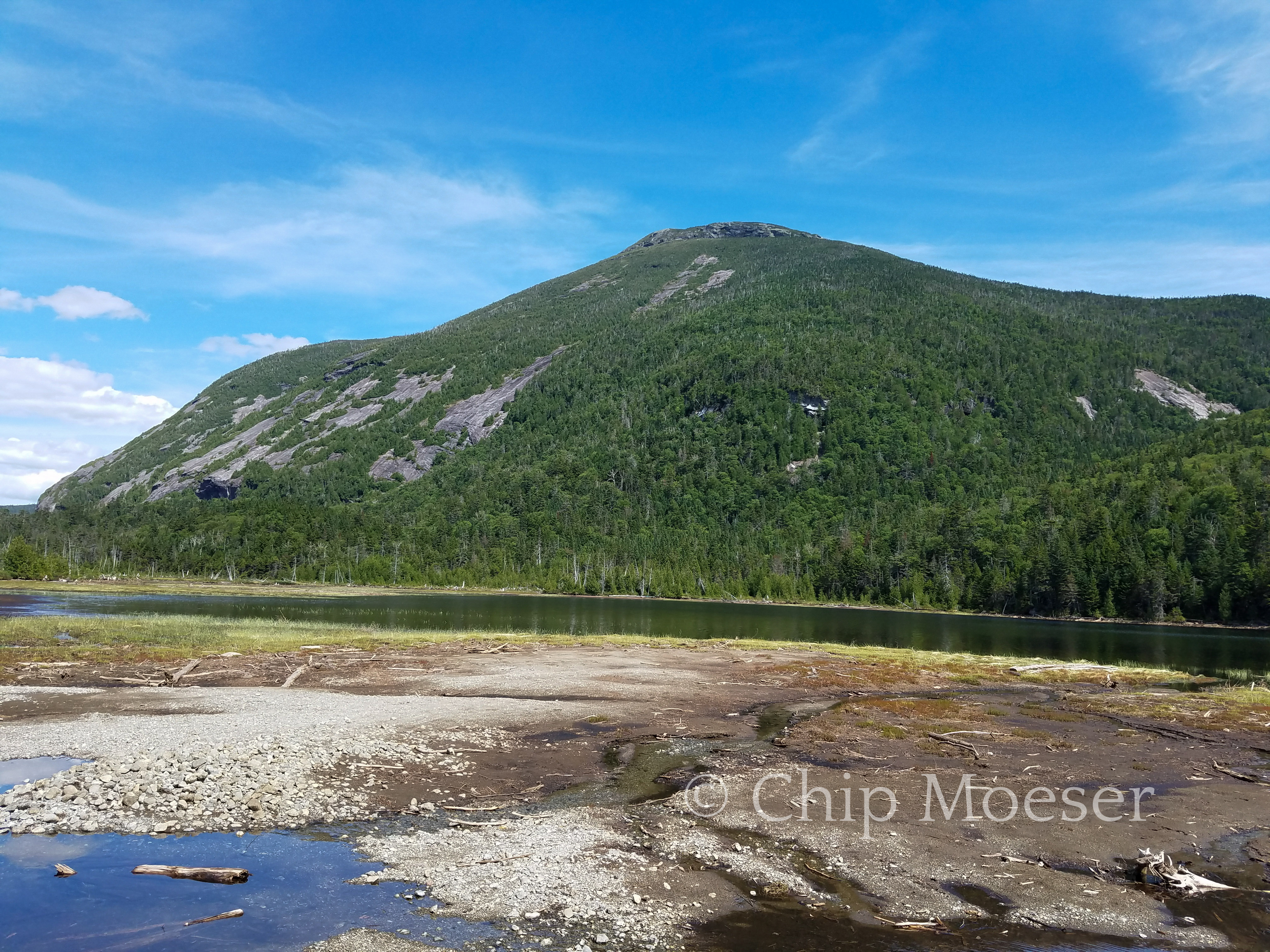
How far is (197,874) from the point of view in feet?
47.9

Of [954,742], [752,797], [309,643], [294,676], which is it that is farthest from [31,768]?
[309,643]

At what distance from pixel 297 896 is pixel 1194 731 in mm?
36498

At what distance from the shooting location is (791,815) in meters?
20.0

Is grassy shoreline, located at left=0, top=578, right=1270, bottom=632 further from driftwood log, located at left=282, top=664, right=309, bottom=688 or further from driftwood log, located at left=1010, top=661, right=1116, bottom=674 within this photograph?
driftwood log, located at left=282, top=664, right=309, bottom=688

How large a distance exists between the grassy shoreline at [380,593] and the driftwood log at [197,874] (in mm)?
127294

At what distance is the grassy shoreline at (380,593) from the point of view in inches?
5015

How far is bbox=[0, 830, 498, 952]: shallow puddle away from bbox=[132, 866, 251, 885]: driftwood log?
0.11 m

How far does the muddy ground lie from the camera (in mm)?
14258

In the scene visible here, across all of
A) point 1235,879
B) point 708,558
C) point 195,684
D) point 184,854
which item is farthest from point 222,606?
point 708,558

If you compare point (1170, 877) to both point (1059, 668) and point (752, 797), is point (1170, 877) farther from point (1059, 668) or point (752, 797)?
point (1059, 668)

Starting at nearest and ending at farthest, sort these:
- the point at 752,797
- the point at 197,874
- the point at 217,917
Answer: the point at 217,917 < the point at 197,874 < the point at 752,797

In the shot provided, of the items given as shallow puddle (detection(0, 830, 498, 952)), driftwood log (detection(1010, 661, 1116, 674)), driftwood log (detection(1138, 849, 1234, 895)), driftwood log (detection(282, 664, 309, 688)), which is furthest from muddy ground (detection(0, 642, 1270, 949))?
driftwood log (detection(1010, 661, 1116, 674))

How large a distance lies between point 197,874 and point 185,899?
0.86 metres

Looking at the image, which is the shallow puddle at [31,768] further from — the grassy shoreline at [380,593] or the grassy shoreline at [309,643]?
the grassy shoreline at [380,593]
